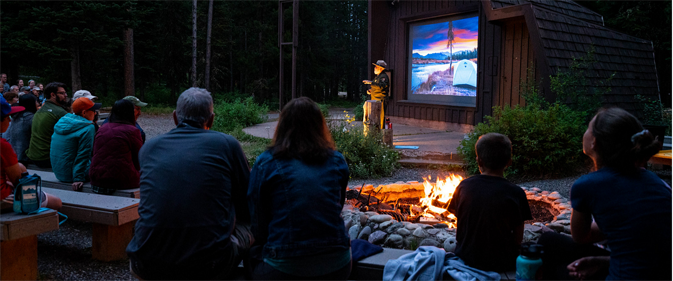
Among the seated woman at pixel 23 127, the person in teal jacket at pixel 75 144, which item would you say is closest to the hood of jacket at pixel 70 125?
the person in teal jacket at pixel 75 144

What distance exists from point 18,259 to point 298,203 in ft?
8.70

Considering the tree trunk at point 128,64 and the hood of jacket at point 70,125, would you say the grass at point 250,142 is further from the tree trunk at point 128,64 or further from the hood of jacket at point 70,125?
the tree trunk at point 128,64

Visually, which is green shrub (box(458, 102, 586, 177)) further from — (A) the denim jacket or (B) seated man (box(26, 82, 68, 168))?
(B) seated man (box(26, 82, 68, 168))

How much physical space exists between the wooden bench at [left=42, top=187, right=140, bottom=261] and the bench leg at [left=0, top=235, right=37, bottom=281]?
16.8 inches

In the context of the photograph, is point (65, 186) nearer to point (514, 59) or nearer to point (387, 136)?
point (387, 136)

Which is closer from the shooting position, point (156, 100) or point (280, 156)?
point (280, 156)

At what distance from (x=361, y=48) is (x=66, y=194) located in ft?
126

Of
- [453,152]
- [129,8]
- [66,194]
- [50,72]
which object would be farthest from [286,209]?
[50,72]

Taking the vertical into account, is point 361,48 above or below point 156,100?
above

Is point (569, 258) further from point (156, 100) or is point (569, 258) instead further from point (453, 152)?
point (156, 100)

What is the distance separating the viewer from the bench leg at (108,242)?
4.32m

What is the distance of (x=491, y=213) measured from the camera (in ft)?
9.07

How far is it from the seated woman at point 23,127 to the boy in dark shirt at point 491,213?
229 inches

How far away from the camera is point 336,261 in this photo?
2535 mm
